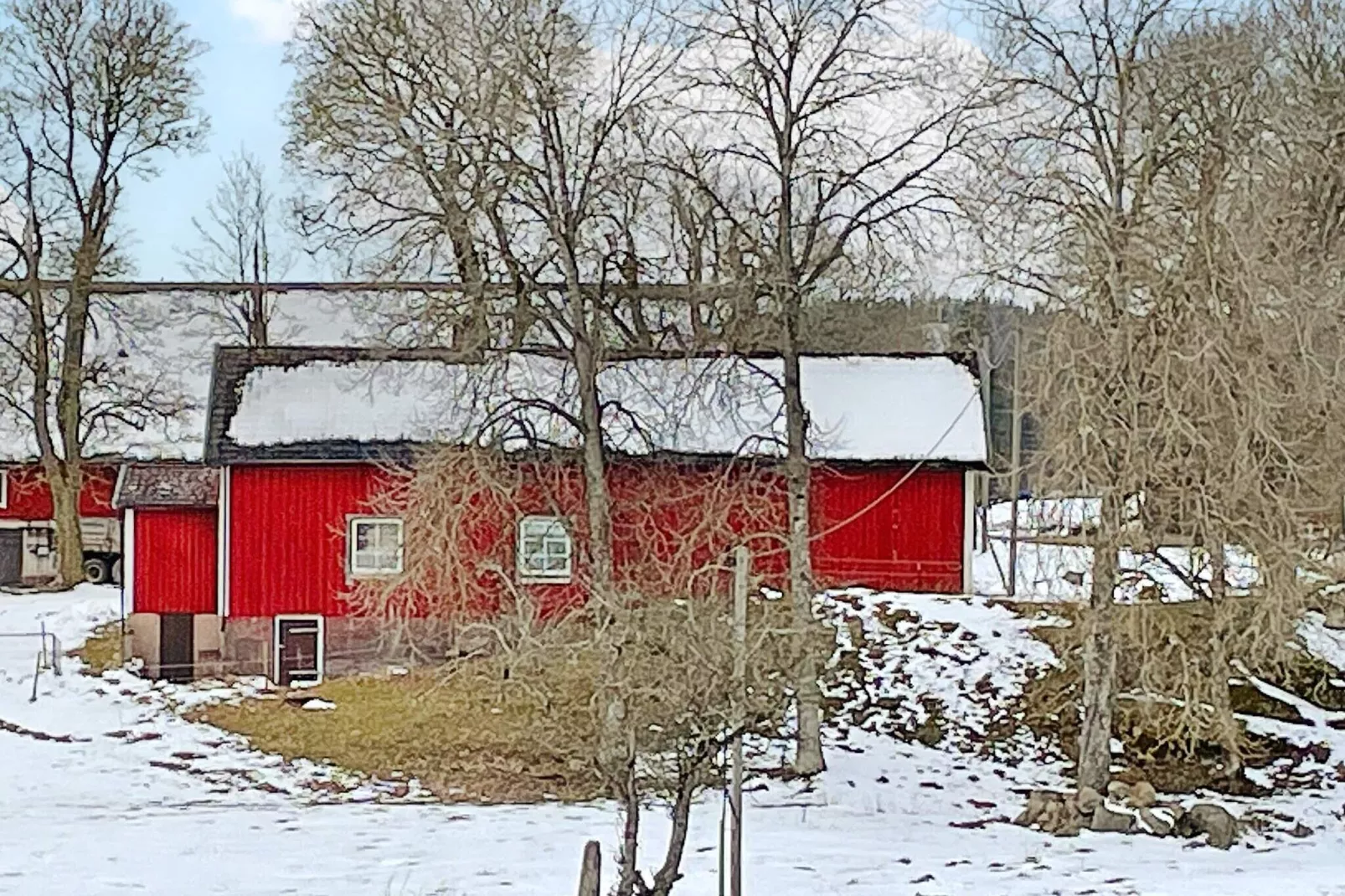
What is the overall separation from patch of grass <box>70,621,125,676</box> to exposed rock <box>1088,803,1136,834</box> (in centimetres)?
1523

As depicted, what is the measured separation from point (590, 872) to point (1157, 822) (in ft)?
25.4

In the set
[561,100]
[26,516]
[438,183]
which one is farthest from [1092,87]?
[26,516]

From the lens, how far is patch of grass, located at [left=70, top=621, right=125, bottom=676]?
2398cm

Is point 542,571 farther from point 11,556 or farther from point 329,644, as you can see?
point 11,556

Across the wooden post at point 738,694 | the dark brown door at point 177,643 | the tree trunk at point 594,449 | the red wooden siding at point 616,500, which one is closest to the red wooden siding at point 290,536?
the red wooden siding at point 616,500

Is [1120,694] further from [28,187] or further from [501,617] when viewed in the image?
[28,187]

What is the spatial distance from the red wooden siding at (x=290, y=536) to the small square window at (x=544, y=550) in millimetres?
2536

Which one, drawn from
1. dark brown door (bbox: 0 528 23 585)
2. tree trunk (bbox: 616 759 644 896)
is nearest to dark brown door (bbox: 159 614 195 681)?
dark brown door (bbox: 0 528 23 585)

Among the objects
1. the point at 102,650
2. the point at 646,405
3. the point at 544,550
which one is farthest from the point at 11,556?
the point at 646,405

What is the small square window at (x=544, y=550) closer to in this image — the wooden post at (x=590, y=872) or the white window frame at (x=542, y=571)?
the white window frame at (x=542, y=571)

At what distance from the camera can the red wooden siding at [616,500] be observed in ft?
75.3

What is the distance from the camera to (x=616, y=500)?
22.7 metres

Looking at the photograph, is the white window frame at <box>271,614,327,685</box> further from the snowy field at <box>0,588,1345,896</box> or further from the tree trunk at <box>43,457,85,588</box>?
the tree trunk at <box>43,457,85,588</box>

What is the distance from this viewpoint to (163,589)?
2419cm
